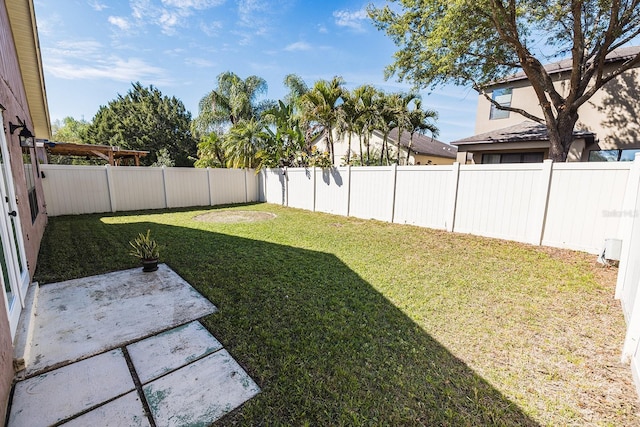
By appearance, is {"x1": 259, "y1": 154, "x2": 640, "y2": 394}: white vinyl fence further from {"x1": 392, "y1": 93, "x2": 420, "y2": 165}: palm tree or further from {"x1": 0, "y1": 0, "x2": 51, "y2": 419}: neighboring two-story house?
{"x1": 0, "y1": 0, "x2": 51, "y2": 419}: neighboring two-story house

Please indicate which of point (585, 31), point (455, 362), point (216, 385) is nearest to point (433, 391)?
point (455, 362)

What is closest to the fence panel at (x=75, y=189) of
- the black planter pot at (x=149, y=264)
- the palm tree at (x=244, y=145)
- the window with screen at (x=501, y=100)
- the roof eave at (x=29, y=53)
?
the roof eave at (x=29, y=53)

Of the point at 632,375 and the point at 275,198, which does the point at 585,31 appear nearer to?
the point at 632,375

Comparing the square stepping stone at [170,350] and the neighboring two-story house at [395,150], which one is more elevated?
the neighboring two-story house at [395,150]

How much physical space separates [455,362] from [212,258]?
432 cm

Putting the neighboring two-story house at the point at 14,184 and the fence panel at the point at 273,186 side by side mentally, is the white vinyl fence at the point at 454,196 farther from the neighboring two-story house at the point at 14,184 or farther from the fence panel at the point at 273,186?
the neighboring two-story house at the point at 14,184

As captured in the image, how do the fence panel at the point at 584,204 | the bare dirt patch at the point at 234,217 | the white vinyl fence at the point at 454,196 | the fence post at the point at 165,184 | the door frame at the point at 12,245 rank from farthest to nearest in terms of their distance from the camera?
1. the fence post at the point at 165,184
2. the bare dirt patch at the point at 234,217
3. the fence panel at the point at 584,204
4. the white vinyl fence at the point at 454,196
5. the door frame at the point at 12,245

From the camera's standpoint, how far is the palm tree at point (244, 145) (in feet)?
45.9

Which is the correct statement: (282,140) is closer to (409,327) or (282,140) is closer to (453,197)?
(453,197)

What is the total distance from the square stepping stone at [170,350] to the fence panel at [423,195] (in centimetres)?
658

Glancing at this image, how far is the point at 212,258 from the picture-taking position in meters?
5.04

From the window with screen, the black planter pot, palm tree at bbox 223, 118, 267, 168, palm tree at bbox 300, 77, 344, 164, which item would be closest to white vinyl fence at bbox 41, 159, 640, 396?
palm tree at bbox 223, 118, 267, 168


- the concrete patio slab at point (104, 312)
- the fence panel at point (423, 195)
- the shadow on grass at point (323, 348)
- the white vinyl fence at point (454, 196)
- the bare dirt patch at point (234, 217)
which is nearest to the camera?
the shadow on grass at point (323, 348)

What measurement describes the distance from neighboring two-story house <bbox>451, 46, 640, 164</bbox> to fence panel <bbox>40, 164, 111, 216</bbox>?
15971mm
